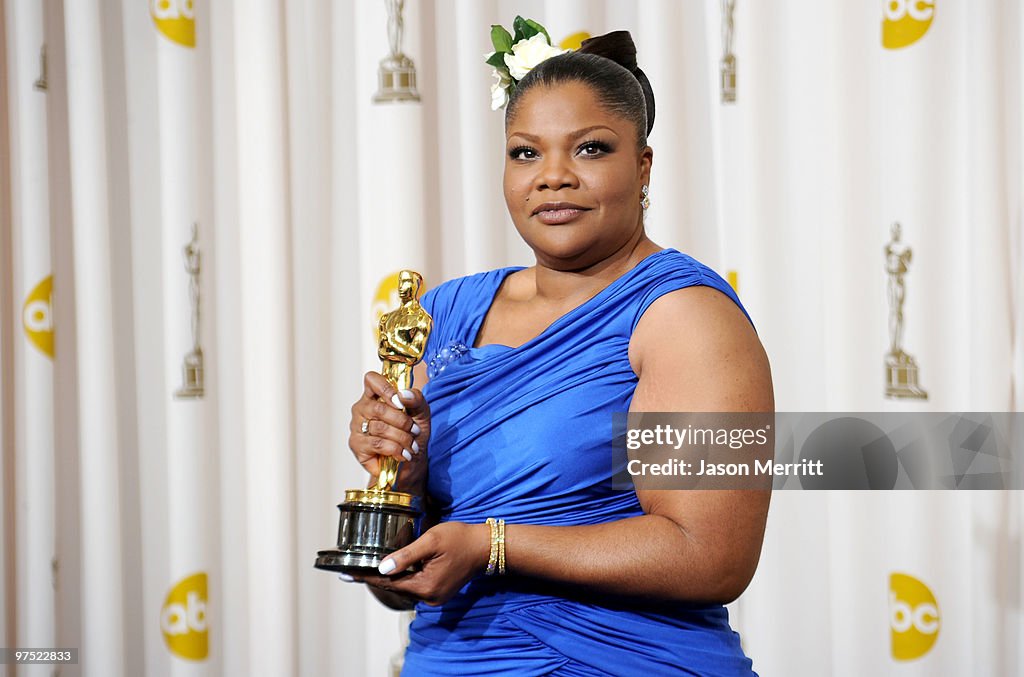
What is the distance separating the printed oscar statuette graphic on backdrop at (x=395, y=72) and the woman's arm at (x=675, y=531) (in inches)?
45.8

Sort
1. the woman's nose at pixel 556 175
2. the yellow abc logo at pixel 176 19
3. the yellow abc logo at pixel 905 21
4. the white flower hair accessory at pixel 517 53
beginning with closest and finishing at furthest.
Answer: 1. the woman's nose at pixel 556 175
2. the white flower hair accessory at pixel 517 53
3. the yellow abc logo at pixel 905 21
4. the yellow abc logo at pixel 176 19

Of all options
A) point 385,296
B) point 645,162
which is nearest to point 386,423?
point 645,162

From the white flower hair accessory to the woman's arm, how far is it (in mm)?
337

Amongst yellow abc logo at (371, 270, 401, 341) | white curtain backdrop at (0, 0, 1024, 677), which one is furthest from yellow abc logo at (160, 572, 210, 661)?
yellow abc logo at (371, 270, 401, 341)

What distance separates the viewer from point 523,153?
3.65ft

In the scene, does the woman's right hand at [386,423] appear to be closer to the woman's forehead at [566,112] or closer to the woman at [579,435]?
the woman at [579,435]

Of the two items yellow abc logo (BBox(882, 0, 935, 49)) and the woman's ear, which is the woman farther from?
yellow abc logo (BBox(882, 0, 935, 49))

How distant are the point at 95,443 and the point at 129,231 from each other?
0.45 m

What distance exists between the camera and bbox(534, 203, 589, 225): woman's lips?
1082mm

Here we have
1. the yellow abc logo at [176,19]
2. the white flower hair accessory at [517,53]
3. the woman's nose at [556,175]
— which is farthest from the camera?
the yellow abc logo at [176,19]

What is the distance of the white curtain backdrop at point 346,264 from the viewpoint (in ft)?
6.41

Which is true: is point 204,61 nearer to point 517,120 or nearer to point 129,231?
point 129,231

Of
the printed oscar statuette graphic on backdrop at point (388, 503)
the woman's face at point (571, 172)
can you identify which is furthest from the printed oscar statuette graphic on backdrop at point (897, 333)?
the printed oscar statuette graphic on backdrop at point (388, 503)

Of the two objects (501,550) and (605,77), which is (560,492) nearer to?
(501,550)
